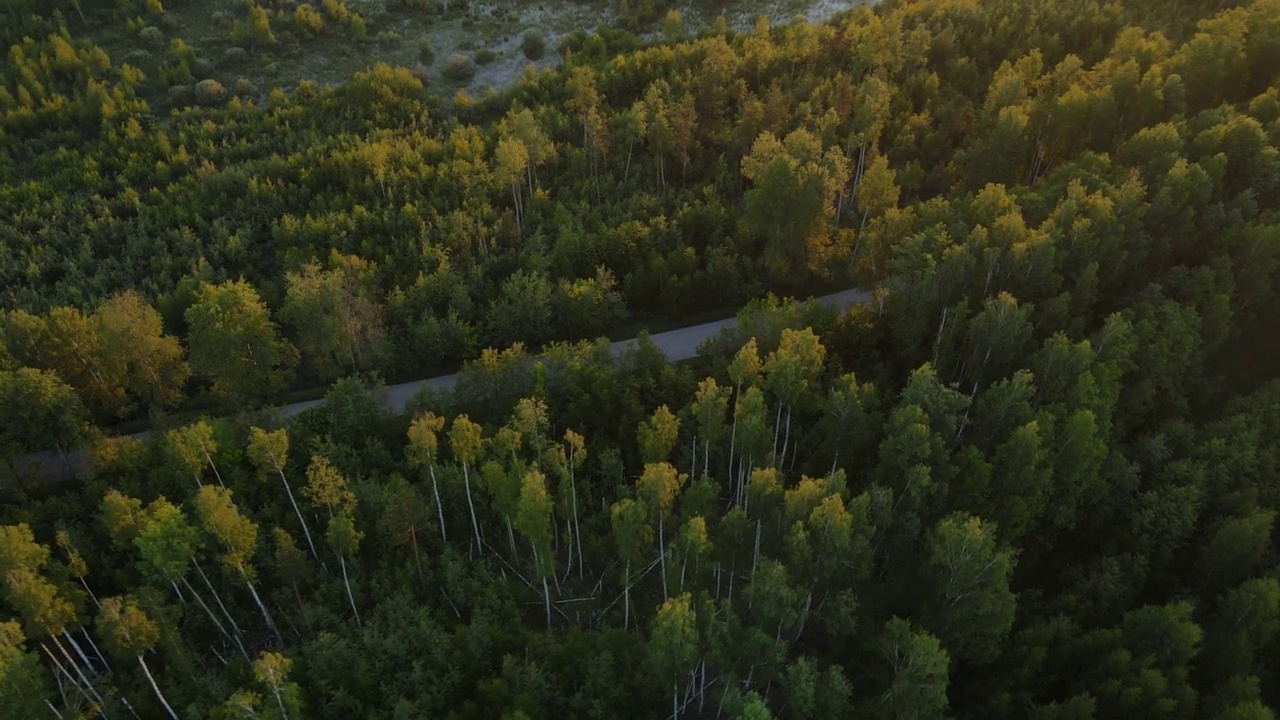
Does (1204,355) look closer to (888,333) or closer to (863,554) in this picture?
(888,333)

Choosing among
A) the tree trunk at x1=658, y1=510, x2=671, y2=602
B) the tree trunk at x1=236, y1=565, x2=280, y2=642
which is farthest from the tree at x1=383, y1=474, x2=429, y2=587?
the tree trunk at x1=658, y1=510, x2=671, y2=602

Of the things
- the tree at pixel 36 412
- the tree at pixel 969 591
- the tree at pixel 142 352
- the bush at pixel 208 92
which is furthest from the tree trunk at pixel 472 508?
the bush at pixel 208 92

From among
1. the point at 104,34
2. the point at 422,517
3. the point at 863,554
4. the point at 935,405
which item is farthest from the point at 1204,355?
the point at 104,34

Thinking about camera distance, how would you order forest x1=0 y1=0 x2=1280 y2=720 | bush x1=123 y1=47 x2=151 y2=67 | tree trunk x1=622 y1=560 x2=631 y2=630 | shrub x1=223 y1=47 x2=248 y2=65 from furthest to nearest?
shrub x1=223 y1=47 x2=248 y2=65 → bush x1=123 y1=47 x2=151 y2=67 → tree trunk x1=622 y1=560 x2=631 y2=630 → forest x1=0 y1=0 x2=1280 y2=720

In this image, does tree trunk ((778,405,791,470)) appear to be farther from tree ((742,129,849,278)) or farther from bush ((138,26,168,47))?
bush ((138,26,168,47))

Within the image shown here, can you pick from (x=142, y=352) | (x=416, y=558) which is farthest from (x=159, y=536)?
(x=142, y=352)

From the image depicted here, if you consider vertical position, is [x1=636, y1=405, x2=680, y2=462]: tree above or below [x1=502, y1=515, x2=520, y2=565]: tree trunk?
above

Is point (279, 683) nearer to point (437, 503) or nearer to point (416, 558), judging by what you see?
point (416, 558)

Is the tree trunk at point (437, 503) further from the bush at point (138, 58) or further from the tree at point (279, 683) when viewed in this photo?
the bush at point (138, 58)
